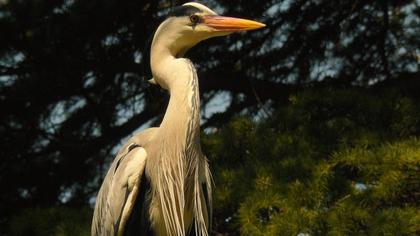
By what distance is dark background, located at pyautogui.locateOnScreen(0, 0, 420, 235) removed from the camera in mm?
3576

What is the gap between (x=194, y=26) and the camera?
2859 mm

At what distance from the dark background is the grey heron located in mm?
431

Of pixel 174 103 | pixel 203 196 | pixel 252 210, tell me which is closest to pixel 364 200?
pixel 252 210

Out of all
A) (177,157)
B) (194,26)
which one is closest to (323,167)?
Result: (177,157)

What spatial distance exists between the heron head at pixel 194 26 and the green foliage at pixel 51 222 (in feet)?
2.84

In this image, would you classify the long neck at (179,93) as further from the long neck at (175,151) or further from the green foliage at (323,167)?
the green foliage at (323,167)

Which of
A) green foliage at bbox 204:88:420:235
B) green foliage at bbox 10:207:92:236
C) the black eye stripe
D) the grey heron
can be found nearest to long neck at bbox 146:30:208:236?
the grey heron

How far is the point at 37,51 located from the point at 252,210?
1442mm

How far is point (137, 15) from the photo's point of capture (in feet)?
12.8

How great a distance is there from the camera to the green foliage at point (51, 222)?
3182 mm

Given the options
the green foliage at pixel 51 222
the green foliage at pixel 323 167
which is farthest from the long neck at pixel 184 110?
the green foliage at pixel 51 222

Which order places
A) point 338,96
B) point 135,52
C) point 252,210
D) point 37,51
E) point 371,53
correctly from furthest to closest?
point 371,53 < point 135,52 < point 37,51 < point 338,96 < point 252,210

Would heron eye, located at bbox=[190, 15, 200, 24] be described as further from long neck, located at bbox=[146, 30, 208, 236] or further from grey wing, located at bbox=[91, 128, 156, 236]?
grey wing, located at bbox=[91, 128, 156, 236]

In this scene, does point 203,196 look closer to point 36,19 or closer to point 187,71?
point 187,71
